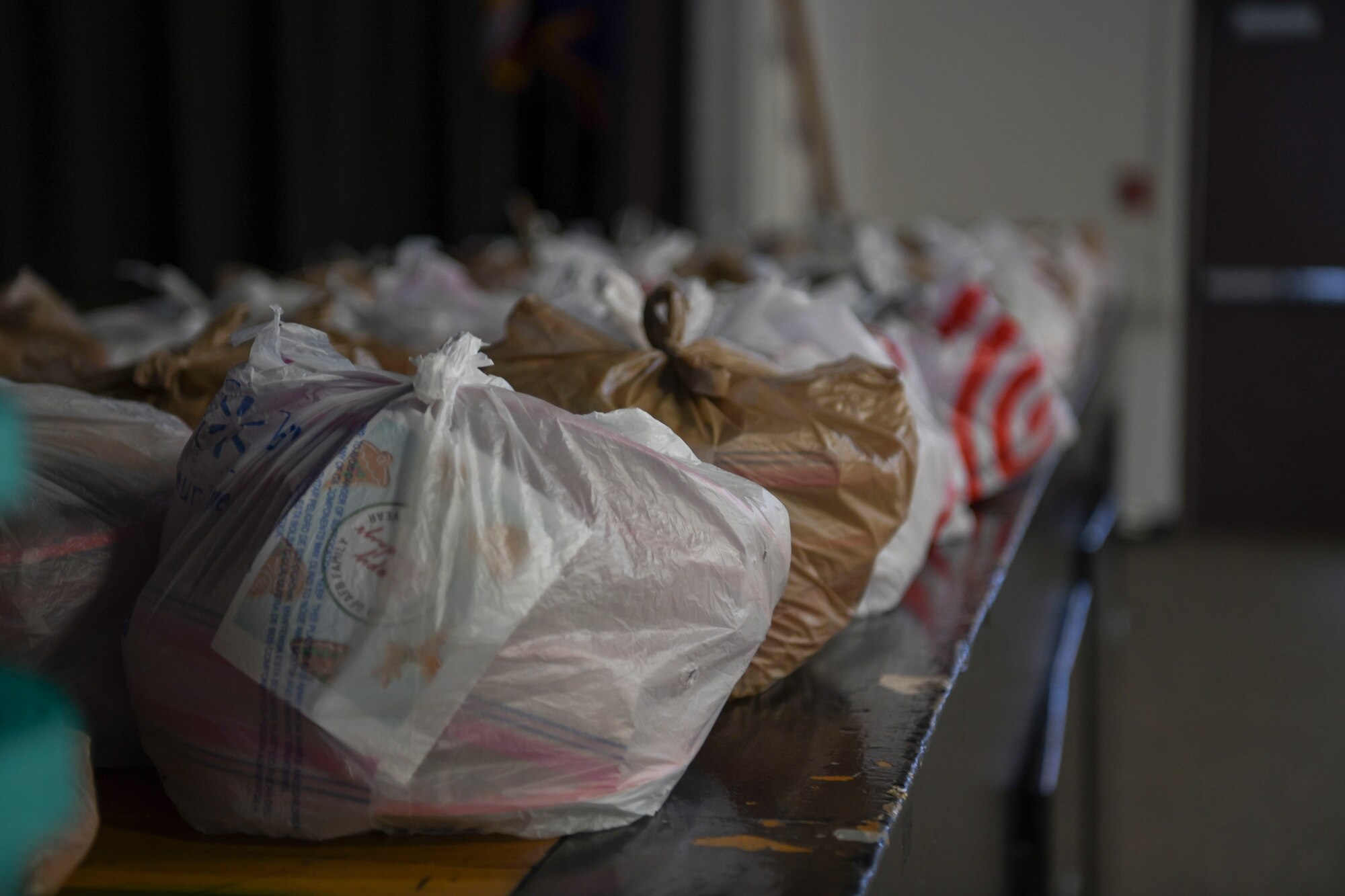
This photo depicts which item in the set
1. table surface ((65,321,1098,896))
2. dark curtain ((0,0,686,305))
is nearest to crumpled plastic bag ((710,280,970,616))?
table surface ((65,321,1098,896))

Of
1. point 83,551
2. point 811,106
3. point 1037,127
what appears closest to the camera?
point 83,551

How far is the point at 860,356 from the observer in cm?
114

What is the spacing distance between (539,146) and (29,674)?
12.7ft

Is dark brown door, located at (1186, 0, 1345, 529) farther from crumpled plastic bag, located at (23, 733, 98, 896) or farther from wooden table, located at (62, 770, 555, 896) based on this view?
crumpled plastic bag, located at (23, 733, 98, 896)

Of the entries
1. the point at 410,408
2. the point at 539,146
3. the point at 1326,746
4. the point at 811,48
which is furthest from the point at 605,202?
the point at 410,408

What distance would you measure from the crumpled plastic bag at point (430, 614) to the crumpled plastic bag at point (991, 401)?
2.79 ft

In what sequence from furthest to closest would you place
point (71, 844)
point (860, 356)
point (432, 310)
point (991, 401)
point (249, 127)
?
point (249, 127) < point (991, 401) < point (432, 310) < point (860, 356) < point (71, 844)

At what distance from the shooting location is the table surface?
0.65m

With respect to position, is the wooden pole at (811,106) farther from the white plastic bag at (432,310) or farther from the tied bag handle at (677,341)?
the tied bag handle at (677,341)

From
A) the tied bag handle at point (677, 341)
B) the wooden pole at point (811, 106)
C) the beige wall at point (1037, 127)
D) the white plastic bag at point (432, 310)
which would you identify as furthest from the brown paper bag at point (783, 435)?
the beige wall at point (1037, 127)

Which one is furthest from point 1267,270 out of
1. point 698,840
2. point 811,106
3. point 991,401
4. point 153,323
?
Answer: point 698,840

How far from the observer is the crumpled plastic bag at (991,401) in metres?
1.57

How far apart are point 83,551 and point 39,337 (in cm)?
62

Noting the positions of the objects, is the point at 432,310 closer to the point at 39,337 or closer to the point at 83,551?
the point at 39,337
